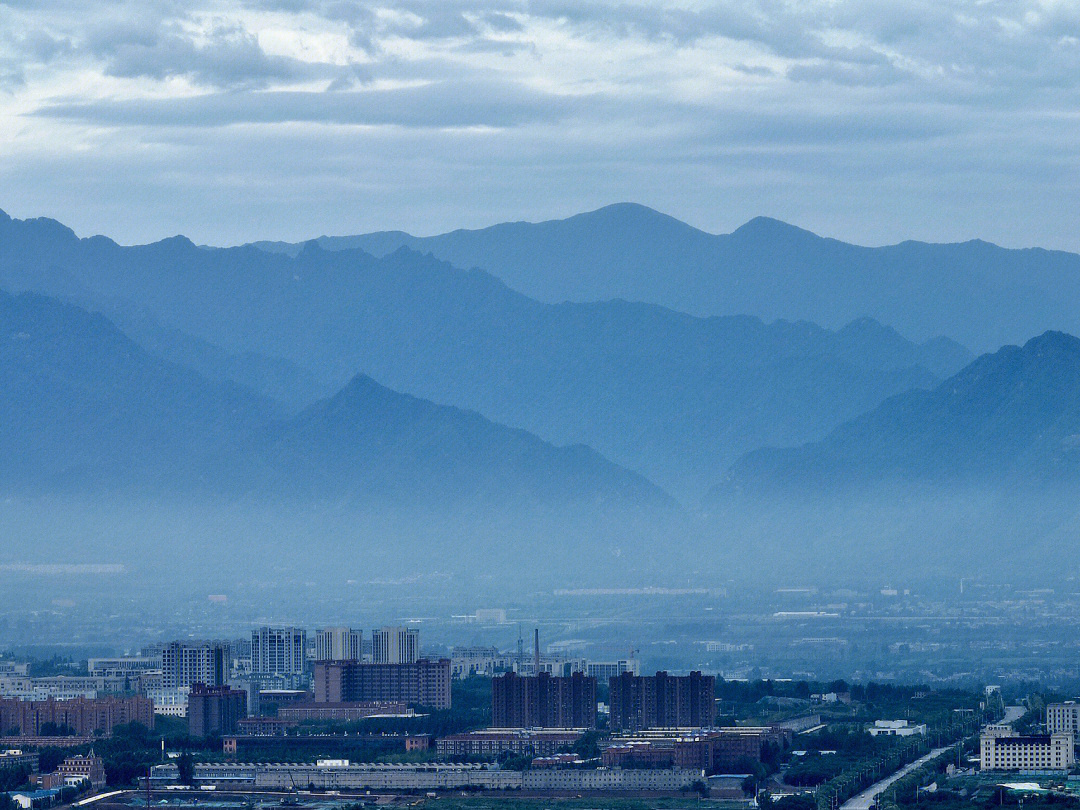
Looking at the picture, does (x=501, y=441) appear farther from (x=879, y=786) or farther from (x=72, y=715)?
(x=879, y=786)

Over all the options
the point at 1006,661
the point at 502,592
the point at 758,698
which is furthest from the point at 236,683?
the point at 502,592

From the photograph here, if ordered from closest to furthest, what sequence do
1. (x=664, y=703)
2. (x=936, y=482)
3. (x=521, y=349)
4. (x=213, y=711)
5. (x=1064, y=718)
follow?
(x=1064, y=718), (x=664, y=703), (x=213, y=711), (x=936, y=482), (x=521, y=349)

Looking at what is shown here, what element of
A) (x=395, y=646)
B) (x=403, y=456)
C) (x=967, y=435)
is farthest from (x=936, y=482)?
(x=395, y=646)

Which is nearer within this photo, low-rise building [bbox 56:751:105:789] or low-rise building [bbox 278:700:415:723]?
low-rise building [bbox 56:751:105:789]

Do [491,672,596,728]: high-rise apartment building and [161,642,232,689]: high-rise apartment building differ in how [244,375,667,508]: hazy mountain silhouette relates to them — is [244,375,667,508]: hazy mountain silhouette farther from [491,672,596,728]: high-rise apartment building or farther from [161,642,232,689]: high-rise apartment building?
[491,672,596,728]: high-rise apartment building

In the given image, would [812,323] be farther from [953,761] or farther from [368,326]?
[953,761]

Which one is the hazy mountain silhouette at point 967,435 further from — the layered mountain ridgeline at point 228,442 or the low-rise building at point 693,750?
the low-rise building at point 693,750

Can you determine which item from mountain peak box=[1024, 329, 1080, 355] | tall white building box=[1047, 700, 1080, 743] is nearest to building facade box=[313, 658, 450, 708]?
tall white building box=[1047, 700, 1080, 743]
